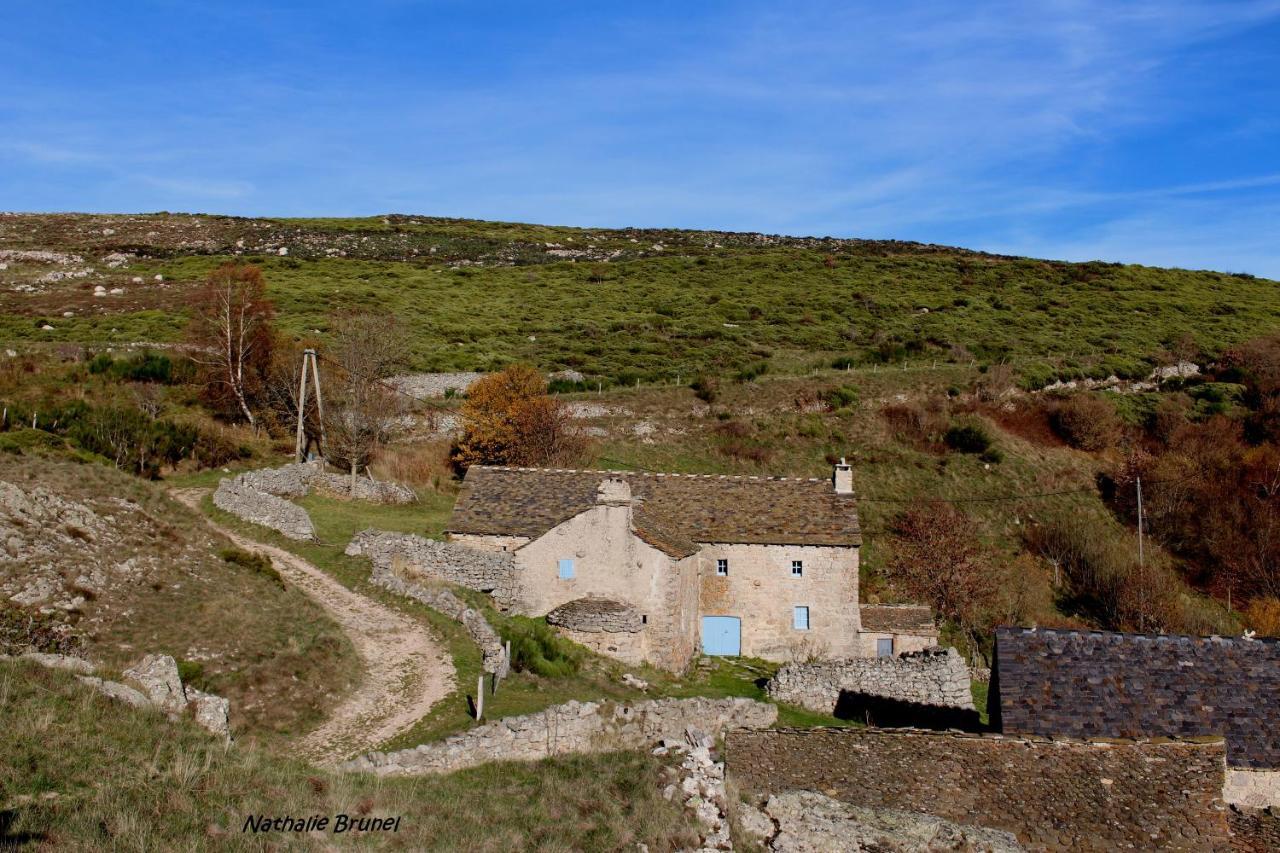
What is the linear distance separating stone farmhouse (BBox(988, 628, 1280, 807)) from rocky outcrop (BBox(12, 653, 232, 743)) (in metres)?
13.5

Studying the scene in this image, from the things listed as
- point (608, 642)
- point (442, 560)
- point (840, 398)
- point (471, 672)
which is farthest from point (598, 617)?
point (840, 398)

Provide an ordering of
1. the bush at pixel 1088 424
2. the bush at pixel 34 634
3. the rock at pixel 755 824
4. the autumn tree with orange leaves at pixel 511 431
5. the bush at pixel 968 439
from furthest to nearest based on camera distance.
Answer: the bush at pixel 1088 424 → the bush at pixel 968 439 → the autumn tree with orange leaves at pixel 511 431 → the bush at pixel 34 634 → the rock at pixel 755 824

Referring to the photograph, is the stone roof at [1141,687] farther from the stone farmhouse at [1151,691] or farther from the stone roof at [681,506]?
the stone roof at [681,506]

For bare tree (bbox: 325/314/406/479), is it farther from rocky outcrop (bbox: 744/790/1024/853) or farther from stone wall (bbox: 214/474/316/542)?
rocky outcrop (bbox: 744/790/1024/853)

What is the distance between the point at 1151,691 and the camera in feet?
63.1

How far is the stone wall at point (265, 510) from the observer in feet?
99.4

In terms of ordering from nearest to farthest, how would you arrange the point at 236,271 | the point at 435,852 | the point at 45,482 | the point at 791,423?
the point at 435,852 < the point at 45,482 < the point at 236,271 < the point at 791,423

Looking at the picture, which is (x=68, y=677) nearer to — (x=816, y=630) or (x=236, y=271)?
(x=816, y=630)

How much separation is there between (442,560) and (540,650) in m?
5.27

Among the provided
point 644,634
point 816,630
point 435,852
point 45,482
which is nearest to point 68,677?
point 435,852

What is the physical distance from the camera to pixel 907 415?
58812 millimetres

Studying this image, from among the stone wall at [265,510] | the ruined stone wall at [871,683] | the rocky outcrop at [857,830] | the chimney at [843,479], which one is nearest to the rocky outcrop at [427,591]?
the stone wall at [265,510]

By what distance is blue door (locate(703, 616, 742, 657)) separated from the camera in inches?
1262

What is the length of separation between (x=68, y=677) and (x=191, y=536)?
12.1 m
